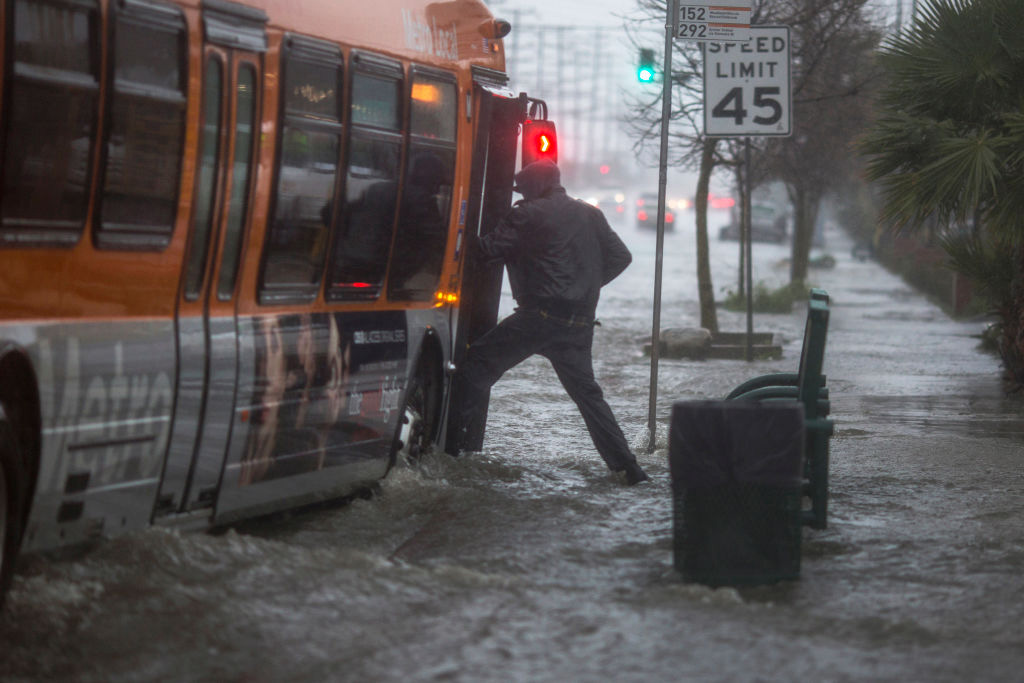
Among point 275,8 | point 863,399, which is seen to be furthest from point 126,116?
point 863,399

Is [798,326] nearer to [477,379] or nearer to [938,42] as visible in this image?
[938,42]

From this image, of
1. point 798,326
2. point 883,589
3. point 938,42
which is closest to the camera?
point 883,589

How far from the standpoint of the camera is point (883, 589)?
6.71 m

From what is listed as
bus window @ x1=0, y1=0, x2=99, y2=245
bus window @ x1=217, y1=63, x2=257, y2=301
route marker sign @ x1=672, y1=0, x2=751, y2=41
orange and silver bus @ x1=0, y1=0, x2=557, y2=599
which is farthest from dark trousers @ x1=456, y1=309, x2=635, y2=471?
bus window @ x1=0, y1=0, x2=99, y2=245

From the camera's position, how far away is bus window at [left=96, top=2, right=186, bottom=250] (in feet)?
19.4

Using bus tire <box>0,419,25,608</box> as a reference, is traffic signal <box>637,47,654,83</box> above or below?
above

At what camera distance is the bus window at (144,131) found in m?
5.90

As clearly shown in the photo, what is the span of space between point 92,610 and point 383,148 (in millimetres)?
3118

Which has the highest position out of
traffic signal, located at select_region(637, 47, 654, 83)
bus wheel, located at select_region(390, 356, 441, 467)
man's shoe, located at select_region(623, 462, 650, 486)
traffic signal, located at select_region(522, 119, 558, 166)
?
traffic signal, located at select_region(637, 47, 654, 83)

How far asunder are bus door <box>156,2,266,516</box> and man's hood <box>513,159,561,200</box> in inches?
118

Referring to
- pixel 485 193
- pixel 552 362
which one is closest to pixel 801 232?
pixel 485 193

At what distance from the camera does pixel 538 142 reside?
10.1 metres

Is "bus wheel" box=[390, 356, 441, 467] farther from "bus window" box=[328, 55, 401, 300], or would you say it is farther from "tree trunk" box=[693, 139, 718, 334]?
"tree trunk" box=[693, 139, 718, 334]

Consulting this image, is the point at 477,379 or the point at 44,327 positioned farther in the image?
the point at 477,379
